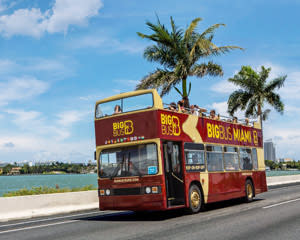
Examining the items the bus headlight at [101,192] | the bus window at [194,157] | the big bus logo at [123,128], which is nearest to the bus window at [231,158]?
the bus window at [194,157]

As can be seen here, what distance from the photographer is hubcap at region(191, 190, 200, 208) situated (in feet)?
43.5

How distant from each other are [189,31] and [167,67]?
9.09 ft

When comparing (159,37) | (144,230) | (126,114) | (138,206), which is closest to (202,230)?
(144,230)

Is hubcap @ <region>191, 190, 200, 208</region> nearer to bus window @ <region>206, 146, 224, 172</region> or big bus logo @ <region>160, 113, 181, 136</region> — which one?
bus window @ <region>206, 146, 224, 172</region>

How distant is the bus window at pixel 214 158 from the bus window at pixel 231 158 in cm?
48

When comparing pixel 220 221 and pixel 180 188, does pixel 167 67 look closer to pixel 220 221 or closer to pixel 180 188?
pixel 180 188

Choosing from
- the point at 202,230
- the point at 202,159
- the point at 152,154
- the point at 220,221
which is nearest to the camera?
the point at 202,230

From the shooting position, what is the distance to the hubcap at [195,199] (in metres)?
13.3

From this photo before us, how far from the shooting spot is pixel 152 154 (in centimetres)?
1188

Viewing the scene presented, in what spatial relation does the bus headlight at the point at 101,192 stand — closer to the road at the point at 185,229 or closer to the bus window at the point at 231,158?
the road at the point at 185,229

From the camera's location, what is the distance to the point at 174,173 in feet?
42.0

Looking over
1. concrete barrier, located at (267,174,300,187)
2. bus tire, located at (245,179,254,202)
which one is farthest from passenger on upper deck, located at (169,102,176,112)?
concrete barrier, located at (267,174,300,187)

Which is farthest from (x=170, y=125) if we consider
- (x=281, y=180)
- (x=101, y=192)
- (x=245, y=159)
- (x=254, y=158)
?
(x=281, y=180)

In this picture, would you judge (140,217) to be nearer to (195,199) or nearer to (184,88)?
(195,199)
